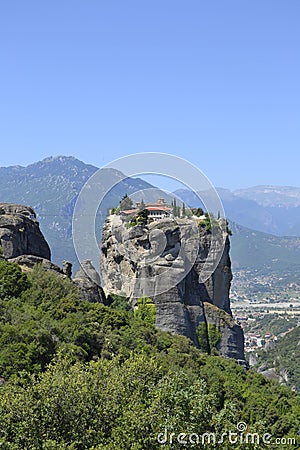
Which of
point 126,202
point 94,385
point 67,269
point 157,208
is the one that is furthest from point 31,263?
point 94,385

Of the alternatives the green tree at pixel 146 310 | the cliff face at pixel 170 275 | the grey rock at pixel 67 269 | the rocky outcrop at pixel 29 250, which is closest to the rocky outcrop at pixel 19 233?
the rocky outcrop at pixel 29 250

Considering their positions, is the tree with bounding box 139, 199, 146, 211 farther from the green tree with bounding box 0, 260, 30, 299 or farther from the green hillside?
the green hillside

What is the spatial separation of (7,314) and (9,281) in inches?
178

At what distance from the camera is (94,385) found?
43.5 ft

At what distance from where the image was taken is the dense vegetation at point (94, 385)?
39.9ft

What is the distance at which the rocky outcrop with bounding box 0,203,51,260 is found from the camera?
3106cm

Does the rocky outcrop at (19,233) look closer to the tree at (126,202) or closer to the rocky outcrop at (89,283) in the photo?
the rocky outcrop at (89,283)

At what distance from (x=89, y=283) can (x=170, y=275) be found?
4.58 metres

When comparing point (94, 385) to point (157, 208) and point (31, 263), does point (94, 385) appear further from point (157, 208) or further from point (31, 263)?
point (157, 208)

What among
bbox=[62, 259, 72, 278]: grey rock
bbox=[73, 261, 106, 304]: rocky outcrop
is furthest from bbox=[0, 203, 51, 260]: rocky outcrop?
bbox=[73, 261, 106, 304]: rocky outcrop

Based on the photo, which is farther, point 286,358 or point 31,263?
point 286,358

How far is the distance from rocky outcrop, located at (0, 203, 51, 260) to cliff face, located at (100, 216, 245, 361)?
401 centimetres

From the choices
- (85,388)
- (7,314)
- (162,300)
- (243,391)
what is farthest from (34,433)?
(162,300)

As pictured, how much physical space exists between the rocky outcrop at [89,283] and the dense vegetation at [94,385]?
2.25m
